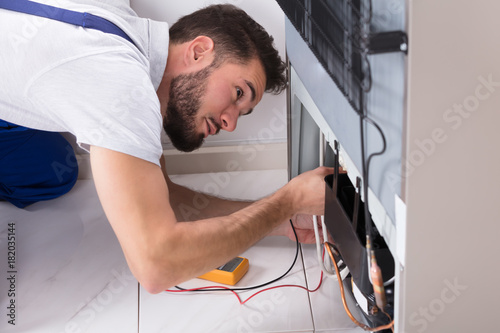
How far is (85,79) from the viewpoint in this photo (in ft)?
3.15

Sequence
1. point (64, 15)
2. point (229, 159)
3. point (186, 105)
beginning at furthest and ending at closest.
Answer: point (229, 159) < point (186, 105) < point (64, 15)

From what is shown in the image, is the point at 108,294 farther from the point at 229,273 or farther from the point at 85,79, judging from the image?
the point at 85,79

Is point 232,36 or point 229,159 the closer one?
point 232,36

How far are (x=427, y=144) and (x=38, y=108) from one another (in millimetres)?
785

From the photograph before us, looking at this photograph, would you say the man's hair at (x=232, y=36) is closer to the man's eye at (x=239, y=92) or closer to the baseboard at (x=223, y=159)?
the man's eye at (x=239, y=92)

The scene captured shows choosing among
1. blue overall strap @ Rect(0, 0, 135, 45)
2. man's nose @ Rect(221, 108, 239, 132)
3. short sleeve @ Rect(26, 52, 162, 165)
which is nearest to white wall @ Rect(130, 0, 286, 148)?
man's nose @ Rect(221, 108, 239, 132)

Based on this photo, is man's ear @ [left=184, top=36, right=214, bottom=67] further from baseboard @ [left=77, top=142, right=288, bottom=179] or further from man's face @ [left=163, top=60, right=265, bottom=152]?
baseboard @ [left=77, top=142, right=288, bottom=179]

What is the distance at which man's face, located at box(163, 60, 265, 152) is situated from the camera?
1268 mm

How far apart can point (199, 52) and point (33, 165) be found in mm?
730

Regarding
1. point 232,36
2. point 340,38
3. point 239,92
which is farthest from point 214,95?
point 340,38

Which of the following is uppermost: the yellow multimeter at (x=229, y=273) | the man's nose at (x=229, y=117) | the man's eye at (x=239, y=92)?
the man's eye at (x=239, y=92)

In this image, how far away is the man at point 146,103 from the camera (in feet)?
3.06

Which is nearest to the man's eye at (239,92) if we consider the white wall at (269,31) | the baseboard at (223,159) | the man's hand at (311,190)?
the man's hand at (311,190)

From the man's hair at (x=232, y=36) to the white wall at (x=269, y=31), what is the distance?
239 mm
